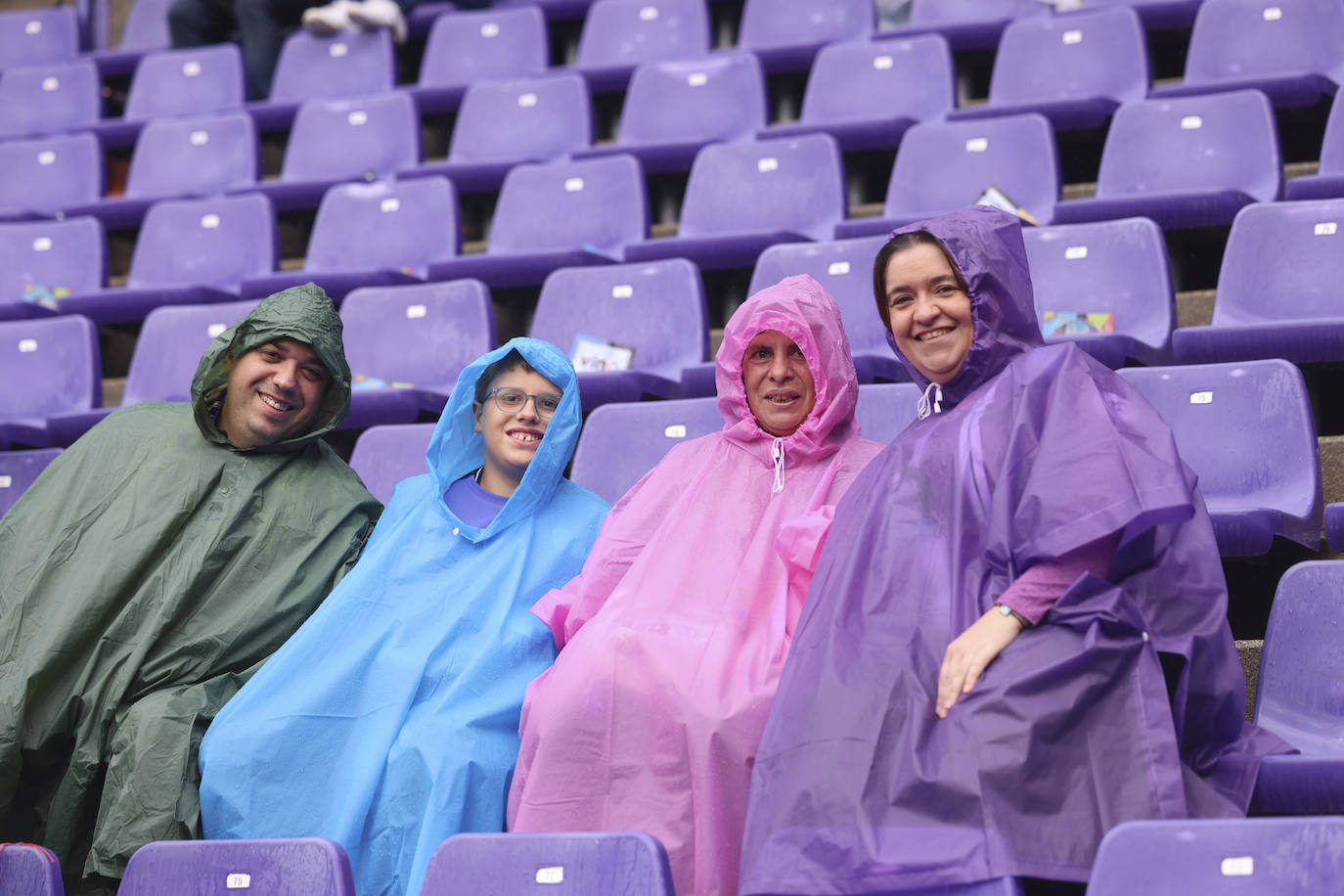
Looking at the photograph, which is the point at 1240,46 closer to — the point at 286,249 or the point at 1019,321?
the point at 1019,321

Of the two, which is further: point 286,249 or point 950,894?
point 286,249

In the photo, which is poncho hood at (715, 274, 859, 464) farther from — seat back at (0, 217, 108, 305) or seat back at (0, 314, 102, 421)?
seat back at (0, 217, 108, 305)

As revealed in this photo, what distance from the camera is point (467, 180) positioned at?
4086mm

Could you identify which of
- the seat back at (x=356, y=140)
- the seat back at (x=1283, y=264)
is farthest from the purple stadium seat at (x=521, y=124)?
the seat back at (x=1283, y=264)

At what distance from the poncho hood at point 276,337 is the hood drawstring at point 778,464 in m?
0.81

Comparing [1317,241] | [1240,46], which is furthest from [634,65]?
[1317,241]

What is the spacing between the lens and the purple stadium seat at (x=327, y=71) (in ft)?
15.7

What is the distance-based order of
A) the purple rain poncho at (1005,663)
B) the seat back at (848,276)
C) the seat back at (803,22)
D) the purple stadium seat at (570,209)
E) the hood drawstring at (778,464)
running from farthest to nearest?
1. the seat back at (803,22)
2. the purple stadium seat at (570,209)
3. the seat back at (848,276)
4. the hood drawstring at (778,464)
5. the purple rain poncho at (1005,663)

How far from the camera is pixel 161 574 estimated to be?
229 cm

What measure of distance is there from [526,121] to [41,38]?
2.68 meters

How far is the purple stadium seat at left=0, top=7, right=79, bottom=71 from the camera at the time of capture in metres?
5.71

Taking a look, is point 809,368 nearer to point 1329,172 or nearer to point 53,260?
point 1329,172

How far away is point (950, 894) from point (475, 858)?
0.49 meters

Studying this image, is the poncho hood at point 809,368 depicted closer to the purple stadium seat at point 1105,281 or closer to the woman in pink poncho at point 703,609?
the woman in pink poncho at point 703,609
